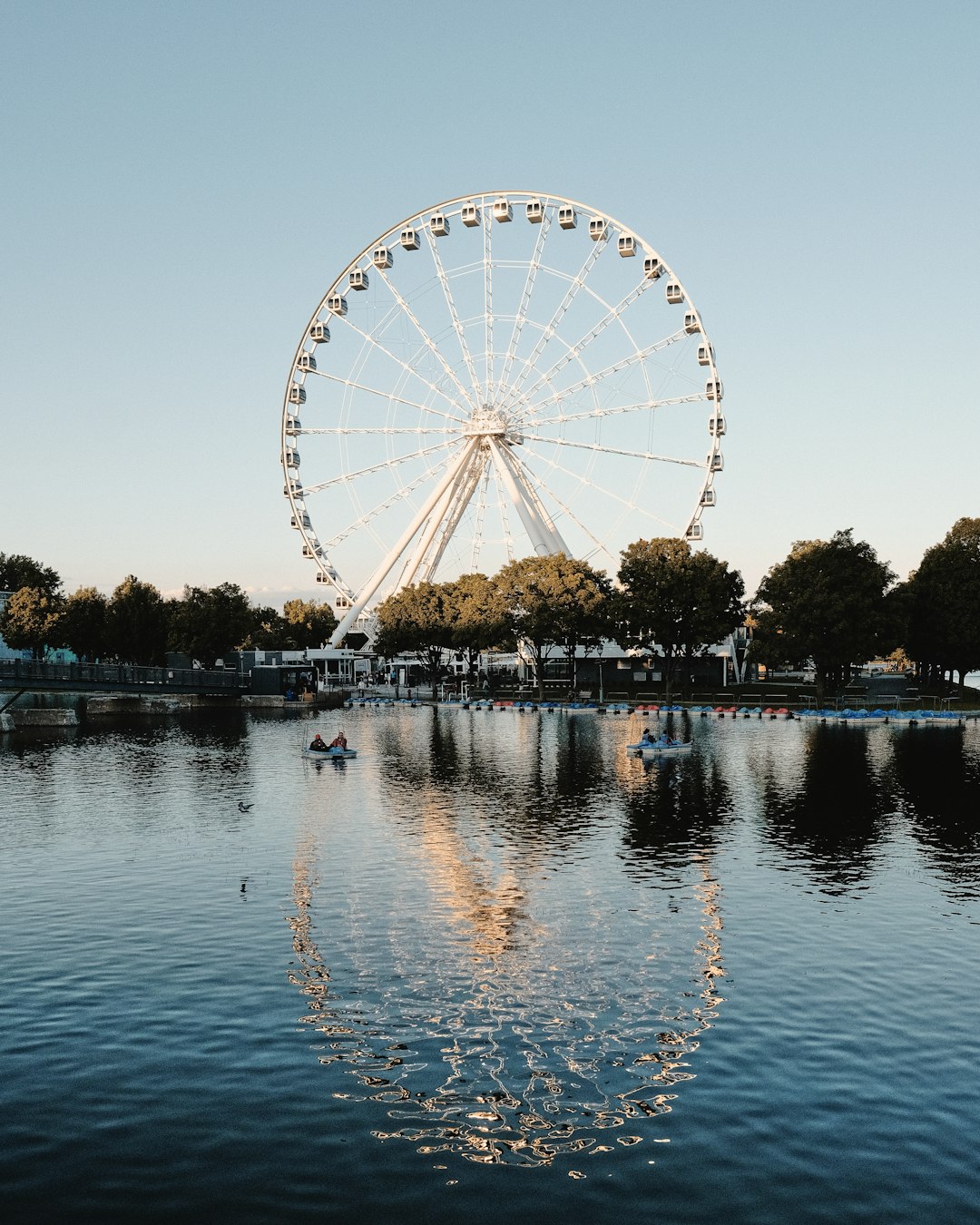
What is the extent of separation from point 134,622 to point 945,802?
484ft

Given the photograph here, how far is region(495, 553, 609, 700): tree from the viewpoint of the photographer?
146625 millimetres

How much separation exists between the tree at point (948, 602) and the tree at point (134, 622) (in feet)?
378

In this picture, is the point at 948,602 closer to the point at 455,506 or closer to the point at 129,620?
the point at 455,506

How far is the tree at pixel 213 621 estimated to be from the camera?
598ft

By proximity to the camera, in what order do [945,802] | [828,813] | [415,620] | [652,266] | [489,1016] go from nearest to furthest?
[489,1016] < [828,813] < [945,802] < [652,266] < [415,620]

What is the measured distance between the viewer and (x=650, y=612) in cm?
14288

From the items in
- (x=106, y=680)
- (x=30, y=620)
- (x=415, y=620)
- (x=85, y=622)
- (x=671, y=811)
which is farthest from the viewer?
(x=85, y=622)

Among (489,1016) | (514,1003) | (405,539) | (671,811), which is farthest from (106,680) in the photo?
(489,1016)

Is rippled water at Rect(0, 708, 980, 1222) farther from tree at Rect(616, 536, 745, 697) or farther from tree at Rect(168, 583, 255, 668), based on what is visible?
tree at Rect(168, 583, 255, 668)

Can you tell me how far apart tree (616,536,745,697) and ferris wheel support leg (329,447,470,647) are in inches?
1076

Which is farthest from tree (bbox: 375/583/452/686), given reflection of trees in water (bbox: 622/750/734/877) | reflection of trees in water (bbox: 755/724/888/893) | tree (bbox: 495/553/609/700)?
reflection of trees in water (bbox: 622/750/734/877)

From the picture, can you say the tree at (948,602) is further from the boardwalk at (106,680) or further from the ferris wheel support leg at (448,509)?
the boardwalk at (106,680)

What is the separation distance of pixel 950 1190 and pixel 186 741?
84694 millimetres

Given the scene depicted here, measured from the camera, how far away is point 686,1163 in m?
17.9
